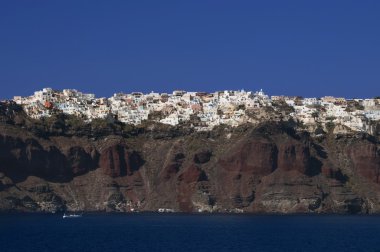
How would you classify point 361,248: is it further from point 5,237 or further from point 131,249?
point 5,237

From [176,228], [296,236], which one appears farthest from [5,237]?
[296,236]

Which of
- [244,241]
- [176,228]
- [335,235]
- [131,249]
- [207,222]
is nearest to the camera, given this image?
[131,249]

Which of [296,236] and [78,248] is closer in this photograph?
[78,248]

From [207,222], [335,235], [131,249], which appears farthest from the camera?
[207,222]

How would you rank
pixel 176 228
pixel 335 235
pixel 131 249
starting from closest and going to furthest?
pixel 131 249
pixel 335 235
pixel 176 228

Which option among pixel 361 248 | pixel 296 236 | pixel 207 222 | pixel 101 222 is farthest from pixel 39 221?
pixel 361 248

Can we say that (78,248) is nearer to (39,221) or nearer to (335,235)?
(335,235)
